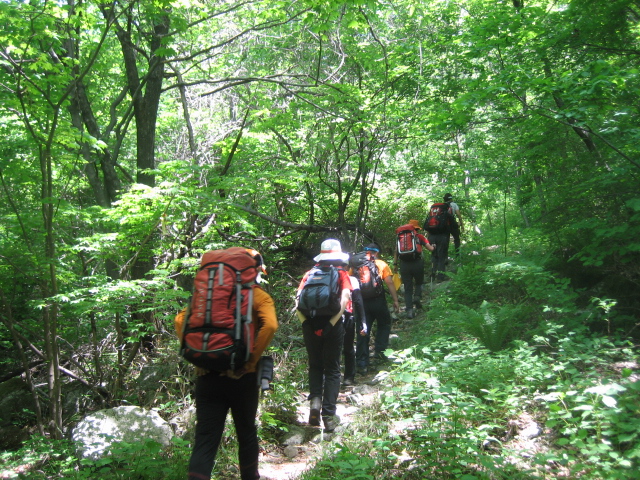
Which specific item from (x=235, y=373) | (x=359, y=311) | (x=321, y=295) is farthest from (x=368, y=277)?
(x=235, y=373)

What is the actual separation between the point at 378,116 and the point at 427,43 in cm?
229

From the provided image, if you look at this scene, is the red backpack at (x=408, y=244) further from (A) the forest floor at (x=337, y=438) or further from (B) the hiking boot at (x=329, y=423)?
(B) the hiking boot at (x=329, y=423)

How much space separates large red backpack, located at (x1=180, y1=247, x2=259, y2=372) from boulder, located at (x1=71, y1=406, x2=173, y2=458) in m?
2.45

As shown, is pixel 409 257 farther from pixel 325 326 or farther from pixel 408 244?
pixel 325 326

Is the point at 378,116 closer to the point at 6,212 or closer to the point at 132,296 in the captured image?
the point at 132,296

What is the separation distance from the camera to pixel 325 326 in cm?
496

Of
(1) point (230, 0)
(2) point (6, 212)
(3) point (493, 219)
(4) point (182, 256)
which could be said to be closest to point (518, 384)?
(4) point (182, 256)

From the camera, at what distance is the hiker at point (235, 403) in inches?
124

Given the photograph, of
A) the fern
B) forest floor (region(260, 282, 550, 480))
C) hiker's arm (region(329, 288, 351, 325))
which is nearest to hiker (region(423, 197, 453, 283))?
the fern

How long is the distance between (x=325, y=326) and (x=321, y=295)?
15.6 inches

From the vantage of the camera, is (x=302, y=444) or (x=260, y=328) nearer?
(x=260, y=328)

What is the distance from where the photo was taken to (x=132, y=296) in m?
5.19

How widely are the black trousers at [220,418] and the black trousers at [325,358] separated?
67.2 inches

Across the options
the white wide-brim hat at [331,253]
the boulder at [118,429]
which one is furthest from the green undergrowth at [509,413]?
the boulder at [118,429]
